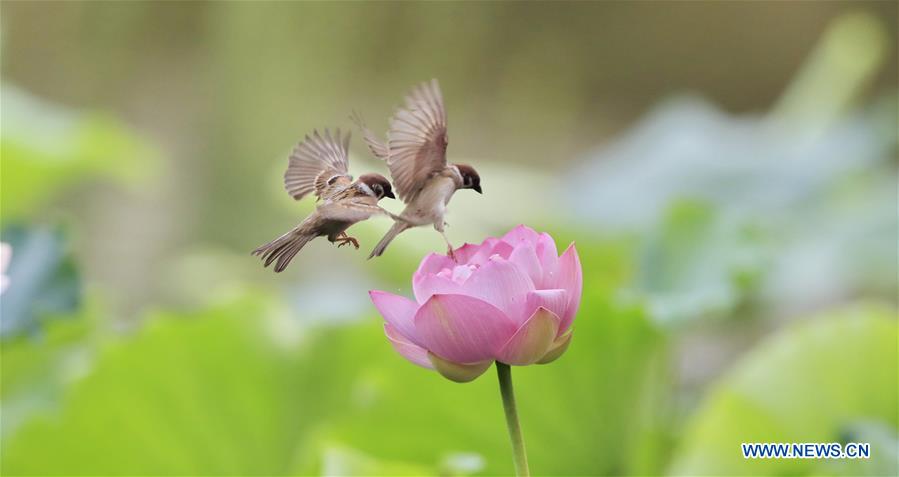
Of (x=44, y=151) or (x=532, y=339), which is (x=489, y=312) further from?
(x=44, y=151)

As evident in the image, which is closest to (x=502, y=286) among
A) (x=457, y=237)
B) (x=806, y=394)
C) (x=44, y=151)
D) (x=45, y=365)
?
(x=806, y=394)

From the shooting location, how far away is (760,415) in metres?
0.48

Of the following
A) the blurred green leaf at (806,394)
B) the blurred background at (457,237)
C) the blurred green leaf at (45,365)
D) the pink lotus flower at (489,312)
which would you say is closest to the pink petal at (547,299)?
the pink lotus flower at (489,312)

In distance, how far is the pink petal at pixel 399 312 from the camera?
240 millimetres

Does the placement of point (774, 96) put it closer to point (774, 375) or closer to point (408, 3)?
A: point (408, 3)

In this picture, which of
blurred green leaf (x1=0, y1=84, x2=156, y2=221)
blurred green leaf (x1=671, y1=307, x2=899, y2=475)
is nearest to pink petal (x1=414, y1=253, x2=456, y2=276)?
blurred green leaf (x1=671, y1=307, x2=899, y2=475)

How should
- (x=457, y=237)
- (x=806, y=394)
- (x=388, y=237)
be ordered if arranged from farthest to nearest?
(x=457, y=237), (x=806, y=394), (x=388, y=237)

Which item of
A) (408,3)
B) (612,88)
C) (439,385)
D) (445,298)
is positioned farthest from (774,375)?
(612,88)

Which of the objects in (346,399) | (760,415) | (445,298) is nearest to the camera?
(445,298)

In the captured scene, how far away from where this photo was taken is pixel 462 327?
24cm

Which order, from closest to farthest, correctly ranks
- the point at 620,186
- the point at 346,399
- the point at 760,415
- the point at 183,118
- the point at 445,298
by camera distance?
the point at 445,298 < the point at 760,415 < the point at 346,399 < the point at 620,186 < the point at 183,118

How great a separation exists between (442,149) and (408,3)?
261cm

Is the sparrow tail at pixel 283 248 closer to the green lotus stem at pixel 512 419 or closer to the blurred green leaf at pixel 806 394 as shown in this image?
the green lotus stem at pixel 512 419

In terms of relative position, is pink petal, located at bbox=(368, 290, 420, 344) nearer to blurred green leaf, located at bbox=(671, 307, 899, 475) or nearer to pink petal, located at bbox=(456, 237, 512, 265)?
pink petal, located at bbox=(456, 237, 512, 265)
